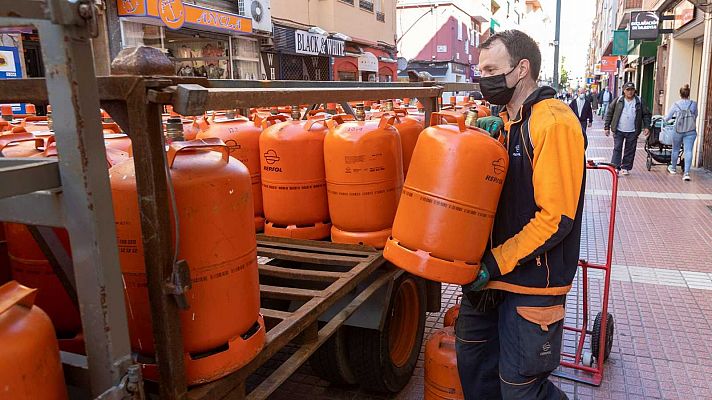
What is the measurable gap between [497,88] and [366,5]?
2142cm

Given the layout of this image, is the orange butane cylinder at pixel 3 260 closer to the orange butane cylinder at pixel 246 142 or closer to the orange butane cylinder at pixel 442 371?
the orange butane cylinder at pixel 246 142

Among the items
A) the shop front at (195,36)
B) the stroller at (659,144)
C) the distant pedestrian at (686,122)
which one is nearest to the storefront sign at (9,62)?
the shop front at (195,36)

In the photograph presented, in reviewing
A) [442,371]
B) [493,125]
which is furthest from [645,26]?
[442,371]

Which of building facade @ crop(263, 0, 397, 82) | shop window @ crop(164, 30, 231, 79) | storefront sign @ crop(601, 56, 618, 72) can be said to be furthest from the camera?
storefront sign @ crop(601, 56, 618, 72)

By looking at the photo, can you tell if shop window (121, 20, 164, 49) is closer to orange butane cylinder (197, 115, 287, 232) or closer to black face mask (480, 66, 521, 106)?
orange butane cylinder (197, 115, 287, 232)

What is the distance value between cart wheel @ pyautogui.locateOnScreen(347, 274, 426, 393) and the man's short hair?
161 centimetres

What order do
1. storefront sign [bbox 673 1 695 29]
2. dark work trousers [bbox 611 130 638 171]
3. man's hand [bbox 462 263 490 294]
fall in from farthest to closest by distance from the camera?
storefront sign [bbox 673 1 695 29] → dark work trousers [bbox 611 130 638 171] → man's hand [bbox 462 263 490 294]

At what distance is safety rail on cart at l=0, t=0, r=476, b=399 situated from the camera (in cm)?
141

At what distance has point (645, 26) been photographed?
15.5 m

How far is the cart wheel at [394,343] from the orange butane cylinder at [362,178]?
42cm

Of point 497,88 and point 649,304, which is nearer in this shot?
point 497,88

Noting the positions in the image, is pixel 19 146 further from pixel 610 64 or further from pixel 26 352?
pixel 610 64

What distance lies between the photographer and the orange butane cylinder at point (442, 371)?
321cm

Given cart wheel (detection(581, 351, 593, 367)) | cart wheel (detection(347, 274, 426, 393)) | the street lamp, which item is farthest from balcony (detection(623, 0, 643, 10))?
cart wheel (detection(347, 274, 426, 393))
